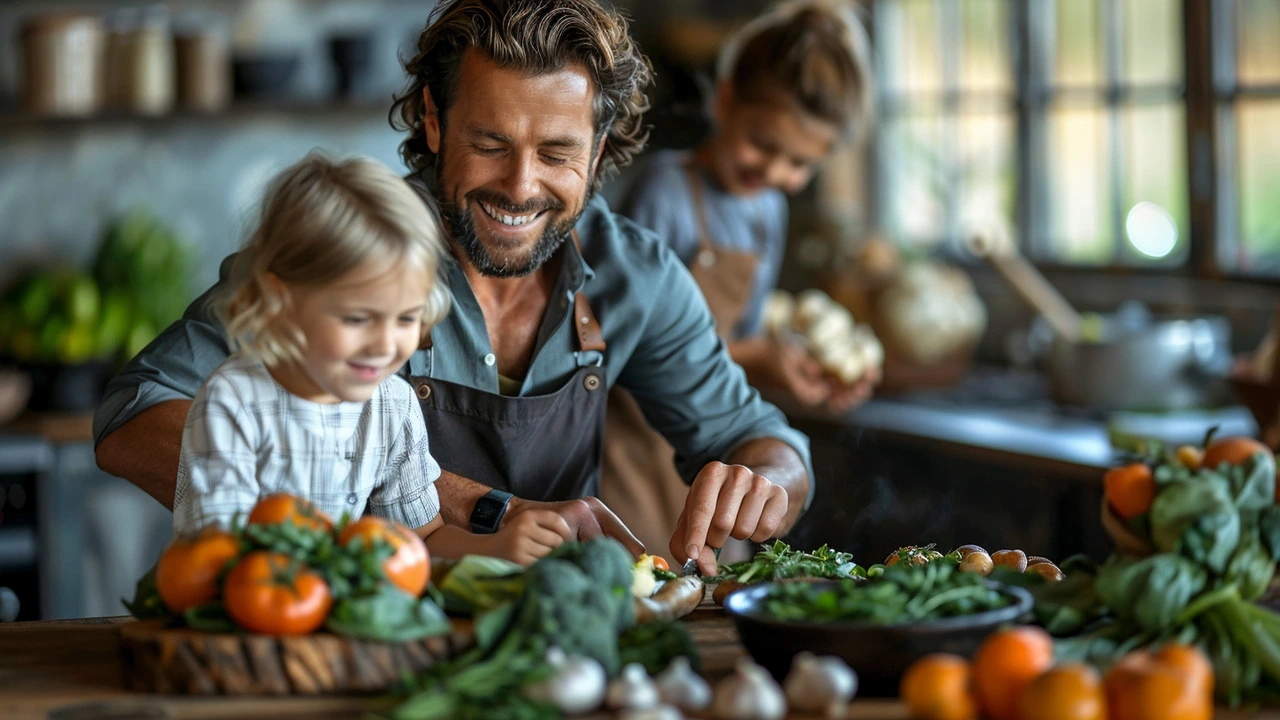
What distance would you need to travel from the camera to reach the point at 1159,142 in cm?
392


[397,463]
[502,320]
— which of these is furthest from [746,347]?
[397,463]

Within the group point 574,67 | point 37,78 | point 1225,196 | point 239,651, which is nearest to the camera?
point 239,651

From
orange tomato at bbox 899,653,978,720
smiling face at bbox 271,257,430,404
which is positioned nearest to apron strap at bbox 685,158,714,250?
smiling face at bbox 271,257,430,404

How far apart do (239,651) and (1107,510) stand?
34.2 inches

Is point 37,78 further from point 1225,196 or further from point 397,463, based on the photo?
point 1225,196

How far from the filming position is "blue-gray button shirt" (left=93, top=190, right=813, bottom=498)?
6.37 feet

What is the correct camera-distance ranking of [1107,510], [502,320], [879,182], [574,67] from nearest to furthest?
1. [1107,510]
2. [574,67]
3. [502,320]
4. [879,182]

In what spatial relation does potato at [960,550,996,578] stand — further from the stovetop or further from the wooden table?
the stovetop

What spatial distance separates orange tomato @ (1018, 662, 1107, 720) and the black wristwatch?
0.92m

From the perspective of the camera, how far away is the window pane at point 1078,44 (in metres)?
Answer: 4.13

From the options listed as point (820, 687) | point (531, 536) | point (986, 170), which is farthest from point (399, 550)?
point (986, 170)

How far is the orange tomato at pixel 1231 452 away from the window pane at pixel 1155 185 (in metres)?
2.61

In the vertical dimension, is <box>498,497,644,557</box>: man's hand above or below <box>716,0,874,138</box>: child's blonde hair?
below

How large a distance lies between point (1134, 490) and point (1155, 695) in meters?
0.29
